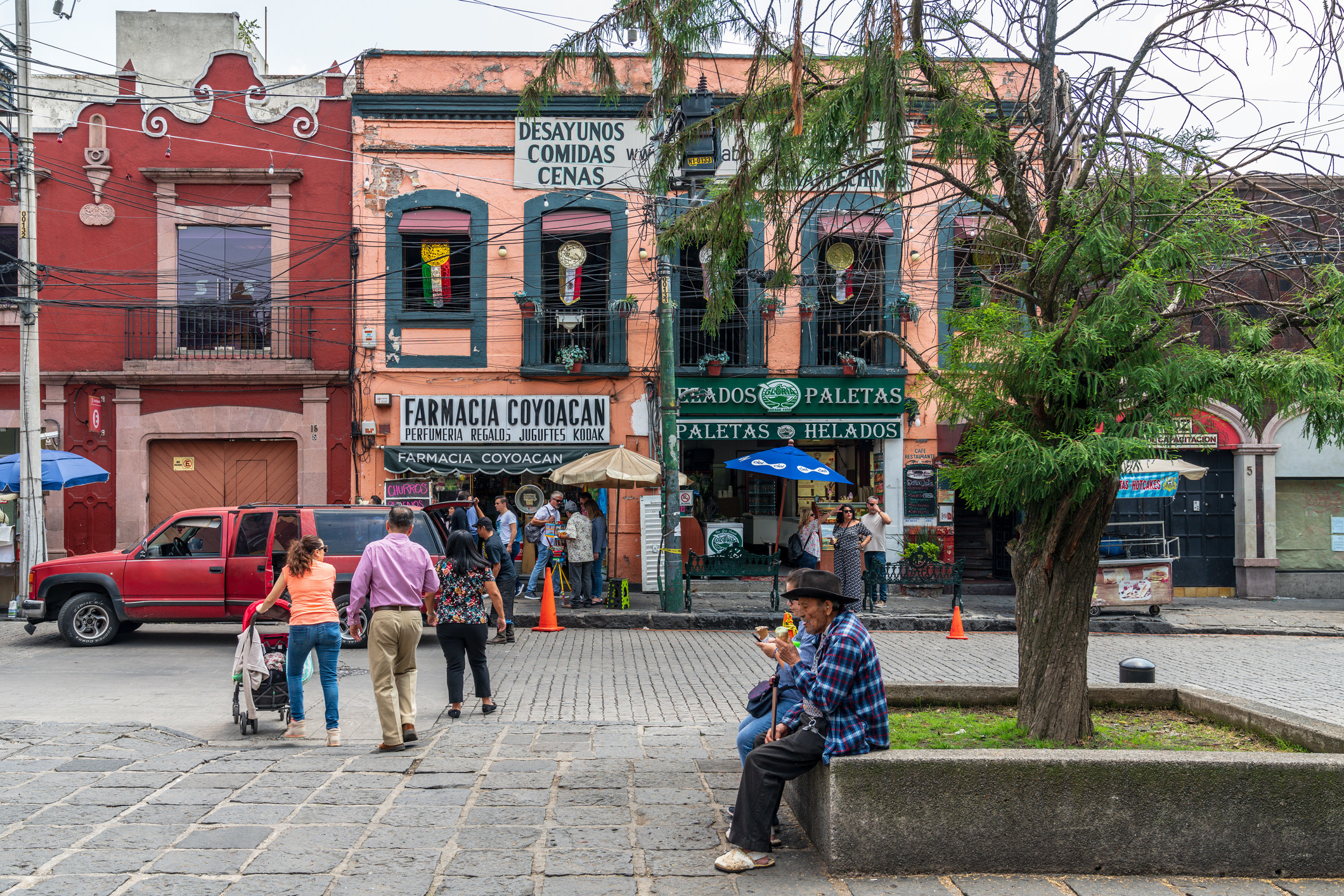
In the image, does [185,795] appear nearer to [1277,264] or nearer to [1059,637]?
[1059,637]

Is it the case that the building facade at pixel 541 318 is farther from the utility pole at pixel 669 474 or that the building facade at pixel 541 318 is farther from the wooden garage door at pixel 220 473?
the utility pole at pixel 669 474

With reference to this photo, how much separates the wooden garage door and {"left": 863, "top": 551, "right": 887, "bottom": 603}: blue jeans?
10.4 metres

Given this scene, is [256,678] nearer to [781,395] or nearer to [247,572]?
[247,572]

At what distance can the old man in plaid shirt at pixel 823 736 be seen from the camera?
4898 mm

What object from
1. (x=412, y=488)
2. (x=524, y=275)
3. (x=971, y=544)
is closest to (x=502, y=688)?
(x=412, y=488)

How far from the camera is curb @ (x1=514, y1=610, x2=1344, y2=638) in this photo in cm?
1508

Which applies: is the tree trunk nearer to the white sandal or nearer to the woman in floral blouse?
the white sandal

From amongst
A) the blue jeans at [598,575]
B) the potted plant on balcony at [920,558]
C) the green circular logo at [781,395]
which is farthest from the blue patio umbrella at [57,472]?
the potted plant on balcony at [920,558]

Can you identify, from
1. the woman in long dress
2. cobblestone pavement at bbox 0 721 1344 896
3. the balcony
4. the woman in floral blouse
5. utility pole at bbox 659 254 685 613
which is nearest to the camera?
cobblestone pavement at bbox 0 721 1344 896

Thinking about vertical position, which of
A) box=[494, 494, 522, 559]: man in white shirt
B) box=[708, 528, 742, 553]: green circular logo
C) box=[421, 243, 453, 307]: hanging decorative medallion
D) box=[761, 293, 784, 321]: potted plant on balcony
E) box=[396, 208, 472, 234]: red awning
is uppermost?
box=[396, 208, 472, 234]: red awning

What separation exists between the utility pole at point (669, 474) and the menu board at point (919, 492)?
5.37 m

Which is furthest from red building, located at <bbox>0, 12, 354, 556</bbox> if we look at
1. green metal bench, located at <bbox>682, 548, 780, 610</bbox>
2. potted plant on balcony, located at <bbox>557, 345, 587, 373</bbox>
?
green metal bench, located at <bbox>682, 548, 780, 610</bbox>

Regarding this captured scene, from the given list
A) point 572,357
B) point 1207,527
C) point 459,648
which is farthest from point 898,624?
point 459,648

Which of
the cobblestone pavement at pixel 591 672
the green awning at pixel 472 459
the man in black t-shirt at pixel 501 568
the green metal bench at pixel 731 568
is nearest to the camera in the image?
the cobblestone pavement at pixel 591 672
